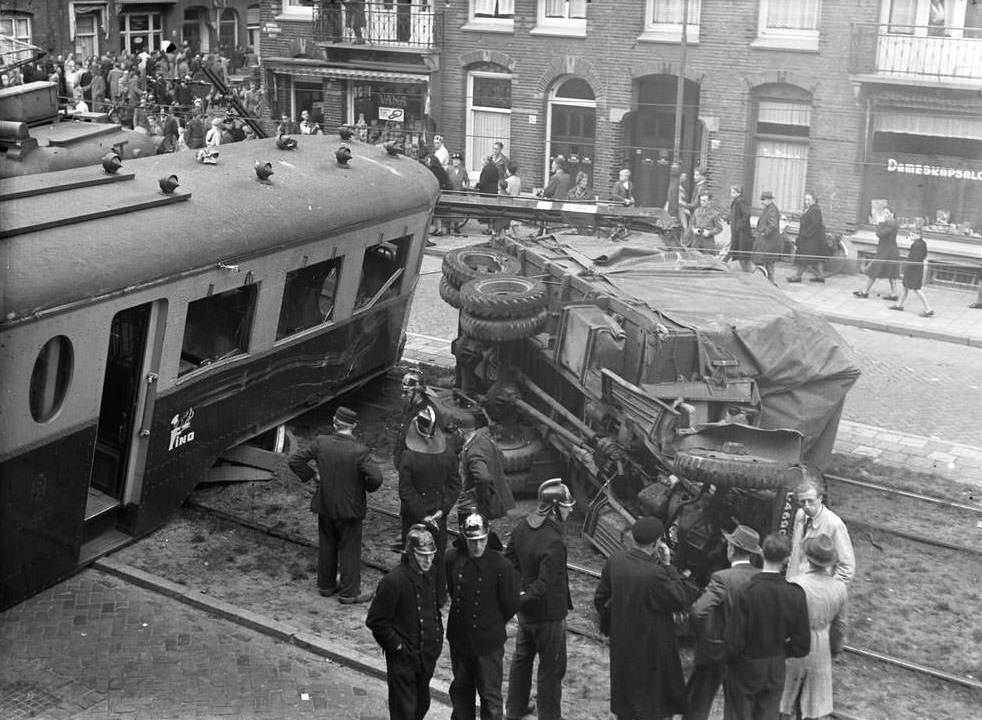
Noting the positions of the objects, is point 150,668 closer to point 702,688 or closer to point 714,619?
point 702,688

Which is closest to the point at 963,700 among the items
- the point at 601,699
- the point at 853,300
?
the point at 601,699

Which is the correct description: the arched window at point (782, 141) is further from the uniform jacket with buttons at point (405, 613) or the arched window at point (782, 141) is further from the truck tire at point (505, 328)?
the uniform jacket with buttons at point (405, 613)

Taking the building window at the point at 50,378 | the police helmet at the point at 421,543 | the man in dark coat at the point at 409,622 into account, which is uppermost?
the building window at the point at 50,378

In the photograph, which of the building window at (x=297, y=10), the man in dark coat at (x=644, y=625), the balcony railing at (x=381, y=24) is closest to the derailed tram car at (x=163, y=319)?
the man in dark coat at (x=644, y=625)

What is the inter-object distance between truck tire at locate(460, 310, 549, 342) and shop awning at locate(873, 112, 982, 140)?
13509 mm

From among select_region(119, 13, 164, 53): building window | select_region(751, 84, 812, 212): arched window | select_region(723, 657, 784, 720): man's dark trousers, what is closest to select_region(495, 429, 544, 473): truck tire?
select_region(723, 657, 784, 720): man's dark trousers

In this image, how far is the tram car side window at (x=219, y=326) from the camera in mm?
11953

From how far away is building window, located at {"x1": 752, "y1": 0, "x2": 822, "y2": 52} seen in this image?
24625 mm

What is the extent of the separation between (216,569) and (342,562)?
3.92 feet

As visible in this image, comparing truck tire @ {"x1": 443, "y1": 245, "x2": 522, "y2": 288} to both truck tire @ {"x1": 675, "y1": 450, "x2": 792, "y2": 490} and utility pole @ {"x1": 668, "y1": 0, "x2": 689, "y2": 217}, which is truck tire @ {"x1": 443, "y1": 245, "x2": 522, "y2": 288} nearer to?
truck tire @ {"x1": 675, "y1": 450, "x2": 792, "y2": 490}

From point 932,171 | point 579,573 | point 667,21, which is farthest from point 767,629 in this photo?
point 667,21

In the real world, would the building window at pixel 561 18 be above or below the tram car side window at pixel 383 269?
→ above

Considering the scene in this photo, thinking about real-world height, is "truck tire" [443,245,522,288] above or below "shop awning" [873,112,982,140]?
below

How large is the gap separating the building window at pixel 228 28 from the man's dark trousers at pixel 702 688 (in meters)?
37.5
